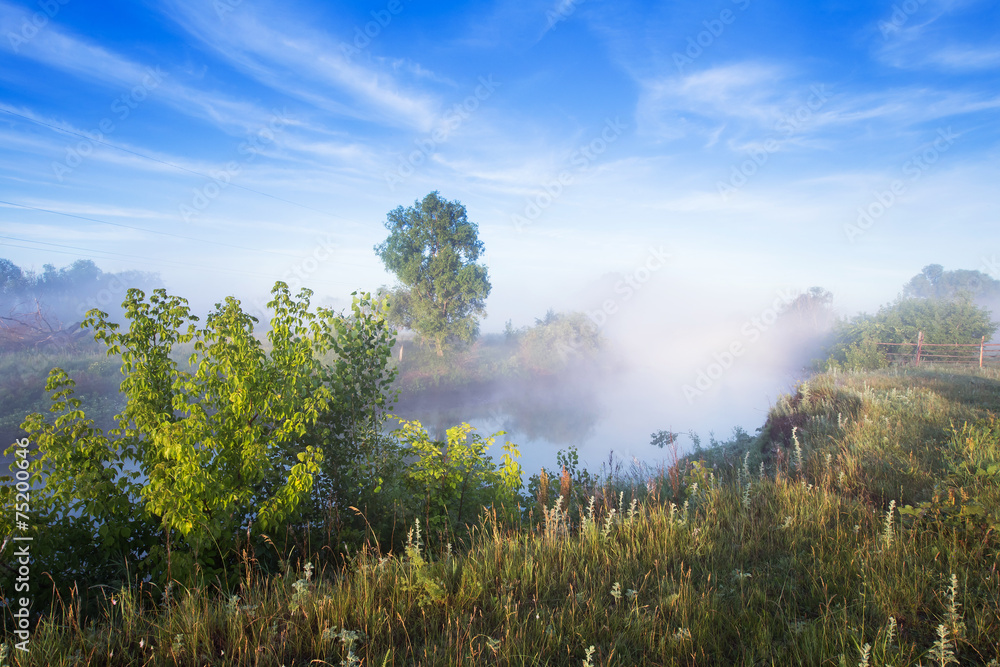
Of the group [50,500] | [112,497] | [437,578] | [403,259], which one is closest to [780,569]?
[437,578]

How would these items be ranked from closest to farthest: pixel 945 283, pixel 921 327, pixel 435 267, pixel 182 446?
pixel 182 446
pixel 435 267
pixel 921 327
pixel 945 283

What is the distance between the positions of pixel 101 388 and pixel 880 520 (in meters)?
33.7

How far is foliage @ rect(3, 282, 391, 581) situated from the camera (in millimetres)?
4410

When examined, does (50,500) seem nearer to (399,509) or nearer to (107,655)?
(107,655)

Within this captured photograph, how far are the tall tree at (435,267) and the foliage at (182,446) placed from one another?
84.4 feet

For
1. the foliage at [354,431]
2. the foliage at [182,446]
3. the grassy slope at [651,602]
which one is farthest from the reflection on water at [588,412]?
the grassy slope at [651,602]

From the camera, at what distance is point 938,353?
27750mm

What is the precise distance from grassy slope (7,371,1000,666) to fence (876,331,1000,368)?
1107 inches

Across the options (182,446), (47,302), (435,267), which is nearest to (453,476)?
(182,446)

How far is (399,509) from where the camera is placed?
5.80 metres

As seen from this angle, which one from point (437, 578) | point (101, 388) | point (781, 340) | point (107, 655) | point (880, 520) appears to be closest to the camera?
point (107, 655)

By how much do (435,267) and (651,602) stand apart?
97.3ft
